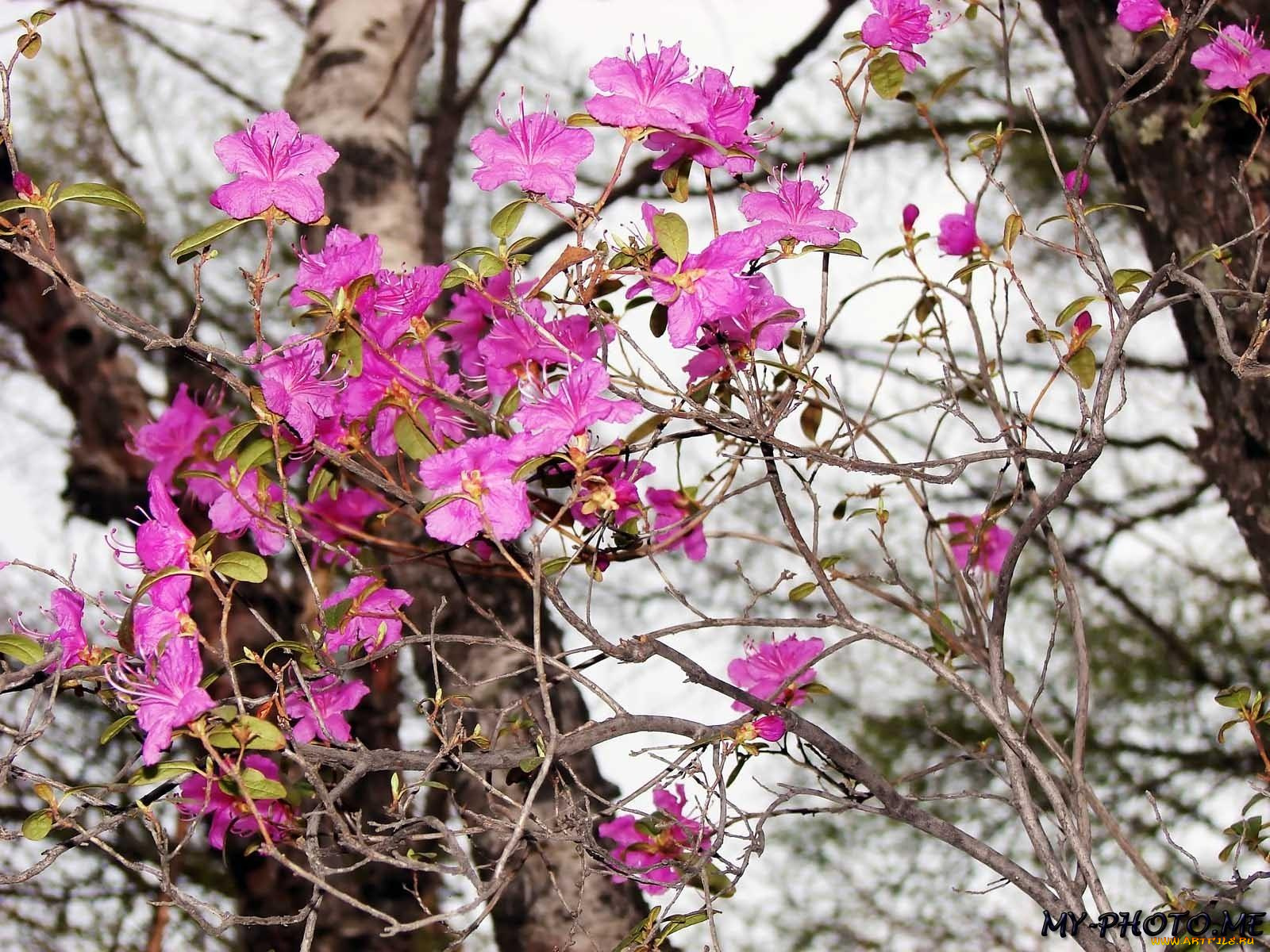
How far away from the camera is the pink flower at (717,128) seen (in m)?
0.69

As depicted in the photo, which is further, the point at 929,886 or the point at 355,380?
the point at 929,886

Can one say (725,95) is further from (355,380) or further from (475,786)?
(475,786)

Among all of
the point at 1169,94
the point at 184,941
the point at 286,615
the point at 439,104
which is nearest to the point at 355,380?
the point at 1169,94

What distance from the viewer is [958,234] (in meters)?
0.97

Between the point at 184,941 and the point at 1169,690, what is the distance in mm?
2131

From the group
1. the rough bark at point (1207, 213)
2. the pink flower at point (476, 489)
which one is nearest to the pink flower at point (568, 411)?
the pink flower at point (476, 489)

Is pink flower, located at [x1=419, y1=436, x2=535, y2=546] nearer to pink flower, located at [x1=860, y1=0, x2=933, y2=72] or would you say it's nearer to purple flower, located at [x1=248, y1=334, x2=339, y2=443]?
purple flower, located at [x1=248, y1=334, x2=339, y2=443]

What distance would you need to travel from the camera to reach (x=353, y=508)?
3.02ft

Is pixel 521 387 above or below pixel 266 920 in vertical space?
above

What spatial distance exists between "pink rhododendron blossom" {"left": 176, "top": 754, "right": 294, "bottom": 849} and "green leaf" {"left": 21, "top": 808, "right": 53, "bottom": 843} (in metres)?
0.09

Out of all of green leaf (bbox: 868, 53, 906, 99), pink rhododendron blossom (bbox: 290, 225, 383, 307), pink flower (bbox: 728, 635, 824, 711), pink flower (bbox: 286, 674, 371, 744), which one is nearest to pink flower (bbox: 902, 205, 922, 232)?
green leaf (bbox: 868, 53, 906, 99)

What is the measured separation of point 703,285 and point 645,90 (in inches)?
4.5

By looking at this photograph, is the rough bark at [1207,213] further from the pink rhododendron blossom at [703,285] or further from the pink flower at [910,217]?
the pink rhododendron blossom at [703,285]

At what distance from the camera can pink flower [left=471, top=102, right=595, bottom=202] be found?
2.13 feet
